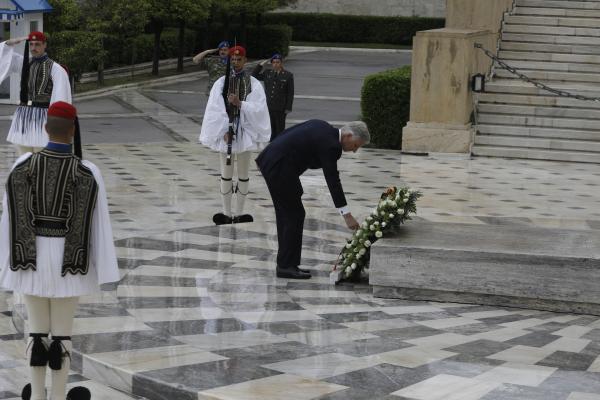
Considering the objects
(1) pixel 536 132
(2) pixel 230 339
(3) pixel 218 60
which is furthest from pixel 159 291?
(1) pixel 536 132

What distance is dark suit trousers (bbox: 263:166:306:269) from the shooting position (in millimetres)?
9703

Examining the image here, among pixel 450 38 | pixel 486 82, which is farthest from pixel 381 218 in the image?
pixel 486 82

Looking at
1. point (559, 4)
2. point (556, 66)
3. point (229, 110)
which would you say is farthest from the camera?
point (559, 4)

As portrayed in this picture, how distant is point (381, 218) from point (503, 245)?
982mm

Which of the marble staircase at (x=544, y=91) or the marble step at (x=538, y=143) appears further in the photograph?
the marble staircase at (x=544, y=91)

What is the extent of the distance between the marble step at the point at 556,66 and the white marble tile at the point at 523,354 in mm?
14620

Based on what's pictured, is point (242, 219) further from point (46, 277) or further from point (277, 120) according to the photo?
point (46, 277)

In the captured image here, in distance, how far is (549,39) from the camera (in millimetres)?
22781

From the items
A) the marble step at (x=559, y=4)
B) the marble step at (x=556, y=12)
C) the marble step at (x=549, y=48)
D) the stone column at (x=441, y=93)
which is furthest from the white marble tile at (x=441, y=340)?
the marble step at (x=559, y=4)

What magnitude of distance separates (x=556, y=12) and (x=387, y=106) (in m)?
5.31

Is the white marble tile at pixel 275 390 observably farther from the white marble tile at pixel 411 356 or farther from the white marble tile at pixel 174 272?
the white marble tile at pixel 174 272

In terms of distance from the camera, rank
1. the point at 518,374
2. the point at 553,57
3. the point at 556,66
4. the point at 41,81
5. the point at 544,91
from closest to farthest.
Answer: the point at 518,374 < the point at 41,81 < the point at 544,91 < the point at 556,66 < the point at 553,57

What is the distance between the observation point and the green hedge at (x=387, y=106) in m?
20.2

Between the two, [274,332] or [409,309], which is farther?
[409,309]
